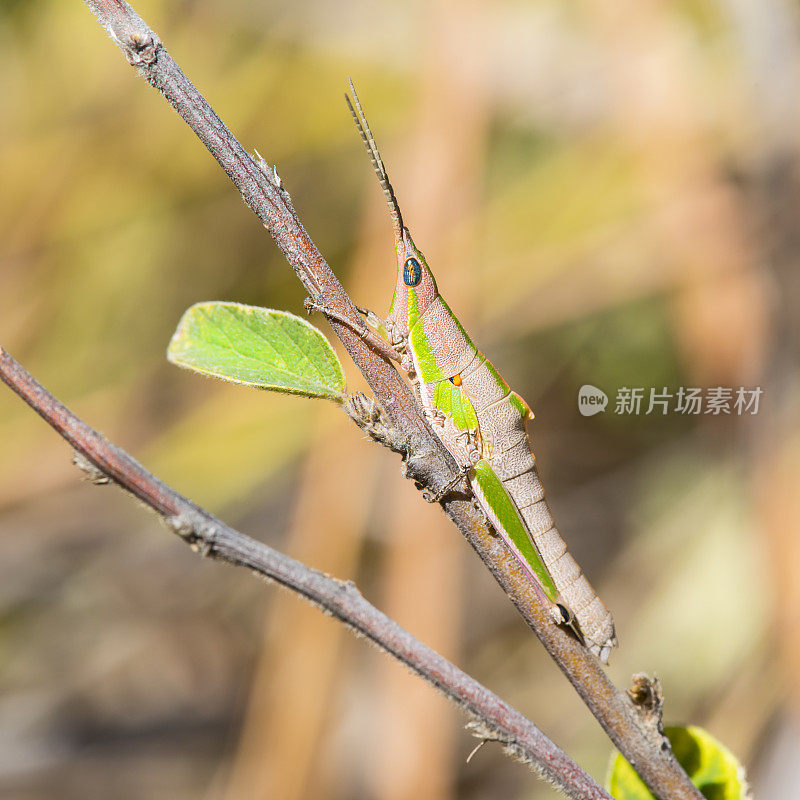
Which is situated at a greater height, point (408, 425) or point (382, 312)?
point (382, 312)

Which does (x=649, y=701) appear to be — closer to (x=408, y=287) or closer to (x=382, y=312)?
(x=408, y=287)

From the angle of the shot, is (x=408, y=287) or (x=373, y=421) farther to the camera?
(x=408, y=287)

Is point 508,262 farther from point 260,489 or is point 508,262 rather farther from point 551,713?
point 551,713

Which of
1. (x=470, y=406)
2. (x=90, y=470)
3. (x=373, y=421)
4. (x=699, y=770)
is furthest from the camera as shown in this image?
(x=470, y=406)

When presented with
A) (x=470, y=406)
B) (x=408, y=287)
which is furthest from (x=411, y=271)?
(x=470, y=406)

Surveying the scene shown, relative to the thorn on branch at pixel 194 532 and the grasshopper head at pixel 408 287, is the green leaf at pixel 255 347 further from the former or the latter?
the grasshopper head at pixel 408 287

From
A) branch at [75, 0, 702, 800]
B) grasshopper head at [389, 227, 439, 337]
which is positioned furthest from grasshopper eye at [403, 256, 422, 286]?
branch at [75, 0, 702, 800]

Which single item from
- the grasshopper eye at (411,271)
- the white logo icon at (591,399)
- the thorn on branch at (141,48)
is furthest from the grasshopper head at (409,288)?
the white logo icon at (591,399)

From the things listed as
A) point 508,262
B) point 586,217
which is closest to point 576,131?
point 586,217
